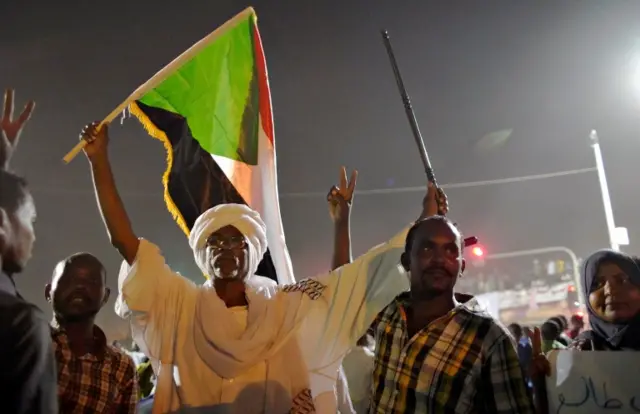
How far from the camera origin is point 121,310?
2.95 m

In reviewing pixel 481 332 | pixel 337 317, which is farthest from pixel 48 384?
pixel 337 317

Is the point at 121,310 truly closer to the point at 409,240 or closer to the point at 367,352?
the point at 409,240

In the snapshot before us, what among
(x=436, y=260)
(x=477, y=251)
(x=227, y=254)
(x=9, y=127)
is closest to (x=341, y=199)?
(x=227, y=254)

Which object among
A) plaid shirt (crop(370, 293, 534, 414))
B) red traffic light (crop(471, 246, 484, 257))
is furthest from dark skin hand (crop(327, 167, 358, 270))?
red traffic light (crop(471, 246, 484, 257))

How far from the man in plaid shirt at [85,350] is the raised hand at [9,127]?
108cm

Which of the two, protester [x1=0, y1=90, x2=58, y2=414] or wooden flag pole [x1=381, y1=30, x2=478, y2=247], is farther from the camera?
wooden flag pole [x1=381, y1=30, x2=478, y2=247]

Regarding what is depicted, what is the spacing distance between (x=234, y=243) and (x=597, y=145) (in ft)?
52.8

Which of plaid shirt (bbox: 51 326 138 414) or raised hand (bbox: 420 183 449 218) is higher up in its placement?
raised hand (bbox: 420 183 449 218)

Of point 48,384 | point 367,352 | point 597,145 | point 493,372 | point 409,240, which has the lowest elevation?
point 367,352

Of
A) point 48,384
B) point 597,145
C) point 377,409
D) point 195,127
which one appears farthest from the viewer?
point 597,145

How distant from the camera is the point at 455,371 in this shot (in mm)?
2184

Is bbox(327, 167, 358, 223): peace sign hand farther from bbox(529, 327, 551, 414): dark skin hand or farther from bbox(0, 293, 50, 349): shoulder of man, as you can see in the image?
bbox(0, 293, 50, 349): shoulder of man

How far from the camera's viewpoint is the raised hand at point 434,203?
3.35 m

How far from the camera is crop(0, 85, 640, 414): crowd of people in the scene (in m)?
2.25
